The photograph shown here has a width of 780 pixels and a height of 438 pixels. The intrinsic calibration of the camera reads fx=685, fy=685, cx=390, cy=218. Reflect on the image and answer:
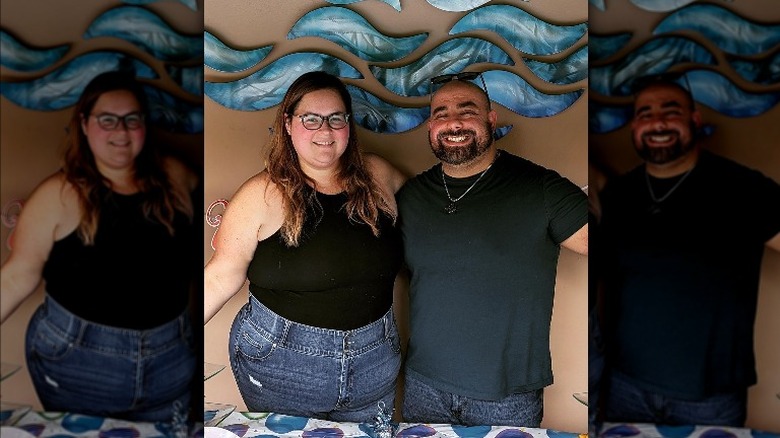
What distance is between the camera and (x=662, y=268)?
6.51 ft

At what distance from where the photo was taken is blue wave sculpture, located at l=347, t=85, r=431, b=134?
8.12 ft

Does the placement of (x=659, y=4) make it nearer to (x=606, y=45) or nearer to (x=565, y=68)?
(x=606, y=45)

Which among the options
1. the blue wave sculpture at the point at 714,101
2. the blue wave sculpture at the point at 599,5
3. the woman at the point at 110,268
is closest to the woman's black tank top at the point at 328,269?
the woman at the point at 110,268

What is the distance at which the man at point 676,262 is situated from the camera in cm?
195

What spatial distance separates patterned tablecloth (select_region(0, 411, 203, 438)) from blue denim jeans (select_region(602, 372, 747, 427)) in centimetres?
130

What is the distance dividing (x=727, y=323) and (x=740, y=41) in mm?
819

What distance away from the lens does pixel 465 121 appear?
2453 millimetres

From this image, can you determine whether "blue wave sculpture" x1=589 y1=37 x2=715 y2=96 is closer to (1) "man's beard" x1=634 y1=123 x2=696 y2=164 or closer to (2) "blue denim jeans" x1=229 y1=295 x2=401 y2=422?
(1) "man's beard" x1=634 y1=123 x2=696 y2=164

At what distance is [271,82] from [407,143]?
54cm

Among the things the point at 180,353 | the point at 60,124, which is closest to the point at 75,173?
the point at 60,124

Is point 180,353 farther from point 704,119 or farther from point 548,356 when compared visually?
point 704,119

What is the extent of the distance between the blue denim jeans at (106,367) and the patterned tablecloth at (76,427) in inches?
0.8

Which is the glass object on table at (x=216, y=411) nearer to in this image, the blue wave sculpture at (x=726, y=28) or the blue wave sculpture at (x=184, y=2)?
the blue wave sculpture at (x=184, y=2)

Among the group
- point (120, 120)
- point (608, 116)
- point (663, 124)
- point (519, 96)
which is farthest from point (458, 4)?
point (120, 120)
